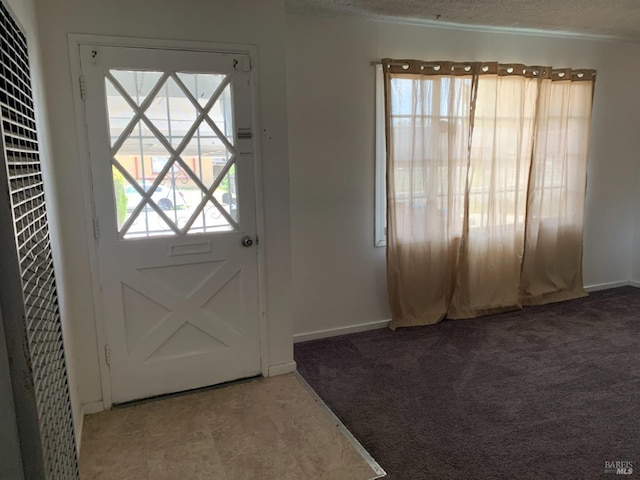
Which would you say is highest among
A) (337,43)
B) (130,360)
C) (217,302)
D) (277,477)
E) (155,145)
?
(337,43)

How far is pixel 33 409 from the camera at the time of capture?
101cm

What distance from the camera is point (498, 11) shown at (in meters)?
3.36

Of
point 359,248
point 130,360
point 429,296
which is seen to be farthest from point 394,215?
point 130,360

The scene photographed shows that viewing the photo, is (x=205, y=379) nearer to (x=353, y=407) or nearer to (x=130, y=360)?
(x=130, y=360)

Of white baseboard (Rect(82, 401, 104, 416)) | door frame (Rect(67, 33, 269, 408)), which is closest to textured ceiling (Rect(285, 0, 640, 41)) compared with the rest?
door frame (Rect(67, 33, 269, 408))

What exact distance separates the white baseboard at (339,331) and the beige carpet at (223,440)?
0.77 metres

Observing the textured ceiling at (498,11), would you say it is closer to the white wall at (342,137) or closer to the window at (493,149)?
the white wall at (342,137)

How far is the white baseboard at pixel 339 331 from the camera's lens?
3717 mm

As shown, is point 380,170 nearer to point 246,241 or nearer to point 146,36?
point 246,241

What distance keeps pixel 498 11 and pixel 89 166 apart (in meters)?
3.00

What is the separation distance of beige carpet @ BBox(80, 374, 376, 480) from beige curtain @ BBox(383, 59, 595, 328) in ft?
5.06

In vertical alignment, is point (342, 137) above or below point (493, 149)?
above

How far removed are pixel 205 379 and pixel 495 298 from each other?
2693mm

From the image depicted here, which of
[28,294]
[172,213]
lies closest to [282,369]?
[172,213]
